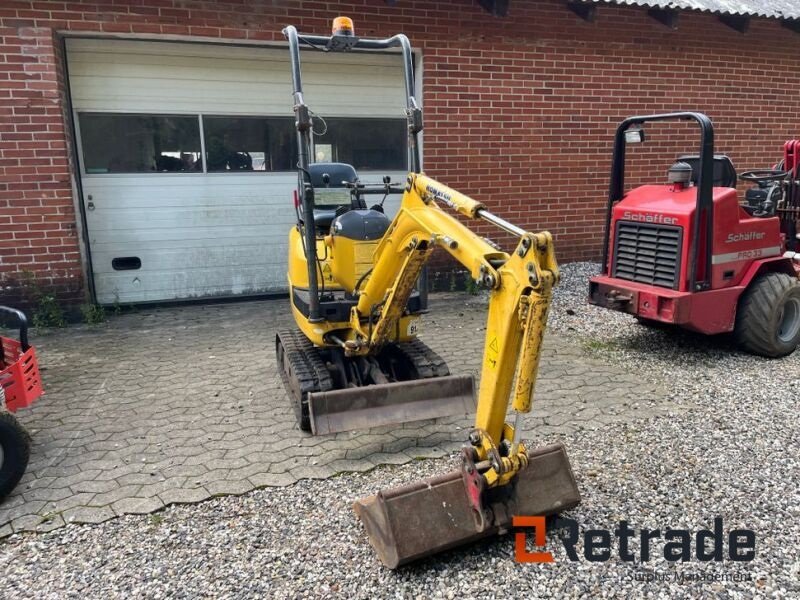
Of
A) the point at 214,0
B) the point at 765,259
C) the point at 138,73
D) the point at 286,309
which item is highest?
the point at 214,0

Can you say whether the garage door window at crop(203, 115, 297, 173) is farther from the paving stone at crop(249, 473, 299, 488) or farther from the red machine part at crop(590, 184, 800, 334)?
the paving stone at crop(249, 473, 299, 488)

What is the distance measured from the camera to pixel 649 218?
5391 mm

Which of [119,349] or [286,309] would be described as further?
[286,309]

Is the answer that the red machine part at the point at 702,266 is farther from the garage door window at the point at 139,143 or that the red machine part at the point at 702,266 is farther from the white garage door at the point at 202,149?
the garage door window at the point at 139,143

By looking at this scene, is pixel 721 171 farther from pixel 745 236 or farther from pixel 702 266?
pixel 702 266

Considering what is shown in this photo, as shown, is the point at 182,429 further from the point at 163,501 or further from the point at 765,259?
the point at 765,259

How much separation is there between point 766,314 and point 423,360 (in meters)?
3.20

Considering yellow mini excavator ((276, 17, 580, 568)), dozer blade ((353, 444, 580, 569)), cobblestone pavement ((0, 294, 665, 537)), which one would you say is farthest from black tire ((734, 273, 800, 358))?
dozer blade ((353, 444, 580, 569))

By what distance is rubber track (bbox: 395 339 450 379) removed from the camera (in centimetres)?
432

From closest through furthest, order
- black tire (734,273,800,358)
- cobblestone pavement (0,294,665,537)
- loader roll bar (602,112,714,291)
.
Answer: cobblestone pavement (0,294,665,537), loader roll bar (602,112,714,291), black tire (734,273,800,358)

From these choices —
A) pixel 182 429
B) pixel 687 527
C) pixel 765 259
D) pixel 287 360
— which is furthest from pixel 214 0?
pixel 687 527

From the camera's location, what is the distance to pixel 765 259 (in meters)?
5.50

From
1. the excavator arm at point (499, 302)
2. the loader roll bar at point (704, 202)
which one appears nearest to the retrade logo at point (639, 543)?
the excavator arm at point (499, 302)

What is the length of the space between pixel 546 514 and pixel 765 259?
3.94 metres
